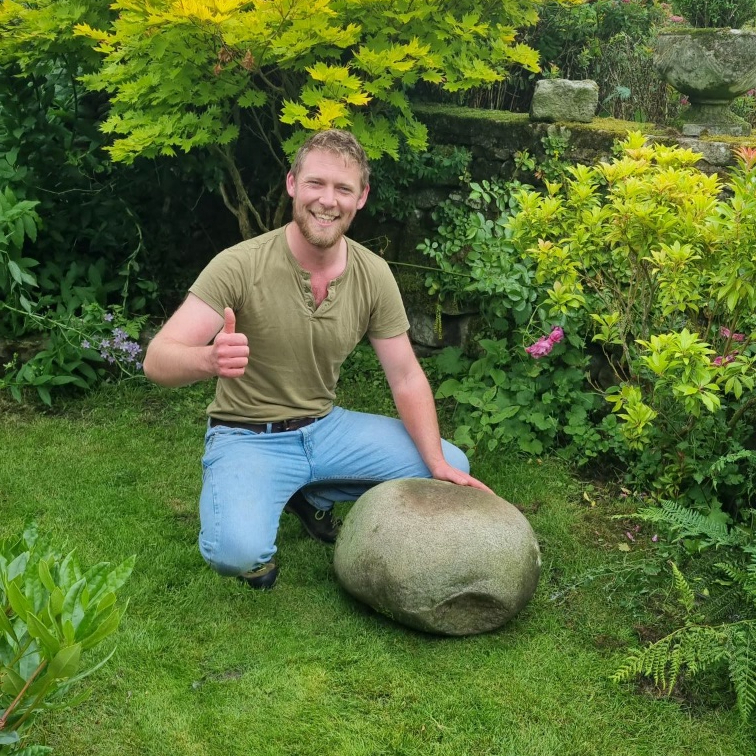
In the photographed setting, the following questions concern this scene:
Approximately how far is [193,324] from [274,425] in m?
0.54

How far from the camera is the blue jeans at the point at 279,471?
3.09 metres

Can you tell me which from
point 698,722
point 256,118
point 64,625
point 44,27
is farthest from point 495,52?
point 64,625

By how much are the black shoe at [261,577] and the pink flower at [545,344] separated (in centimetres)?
160

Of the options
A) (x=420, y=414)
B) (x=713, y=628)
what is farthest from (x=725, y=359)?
(x=420, y=414)

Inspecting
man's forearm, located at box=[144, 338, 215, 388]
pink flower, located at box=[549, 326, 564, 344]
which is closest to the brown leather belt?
man's forearm, located at box=[144, 338, 215, 388]

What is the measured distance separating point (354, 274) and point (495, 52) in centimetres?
191

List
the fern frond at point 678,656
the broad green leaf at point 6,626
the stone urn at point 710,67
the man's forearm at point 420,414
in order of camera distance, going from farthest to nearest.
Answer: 1. the stone urn at point 710,67
2. the man's forearm at point 420,414
3. the fern frond at point 678,656
4. the broad green leaf at point 6,626

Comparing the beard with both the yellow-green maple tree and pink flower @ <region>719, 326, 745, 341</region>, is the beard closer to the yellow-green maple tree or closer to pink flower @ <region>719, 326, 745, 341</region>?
the yellow-green maple tree

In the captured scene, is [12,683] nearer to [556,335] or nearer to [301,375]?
[301,375]

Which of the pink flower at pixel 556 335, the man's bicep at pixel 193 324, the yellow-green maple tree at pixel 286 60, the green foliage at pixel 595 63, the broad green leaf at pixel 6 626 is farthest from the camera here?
the green foliage at pixel 595 63

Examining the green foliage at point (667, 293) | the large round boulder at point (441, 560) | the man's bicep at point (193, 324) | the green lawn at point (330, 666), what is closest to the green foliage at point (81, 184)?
the green lawn at point (330, 666)

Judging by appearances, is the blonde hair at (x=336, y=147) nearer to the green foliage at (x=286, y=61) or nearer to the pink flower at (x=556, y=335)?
the green foliage at (x=286, y=61)

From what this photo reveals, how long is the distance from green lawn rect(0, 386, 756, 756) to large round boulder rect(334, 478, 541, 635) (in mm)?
122

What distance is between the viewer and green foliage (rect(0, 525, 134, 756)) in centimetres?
163
